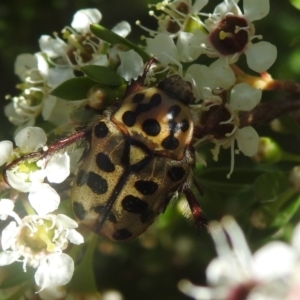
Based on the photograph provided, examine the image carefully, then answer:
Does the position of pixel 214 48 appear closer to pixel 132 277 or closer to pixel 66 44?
pixel 66 44

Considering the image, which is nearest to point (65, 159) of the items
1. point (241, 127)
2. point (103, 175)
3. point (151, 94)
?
point (103, 175)

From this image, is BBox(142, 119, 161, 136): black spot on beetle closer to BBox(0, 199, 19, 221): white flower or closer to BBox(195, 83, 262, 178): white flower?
BBox(195, 83, 262, 178): white flower

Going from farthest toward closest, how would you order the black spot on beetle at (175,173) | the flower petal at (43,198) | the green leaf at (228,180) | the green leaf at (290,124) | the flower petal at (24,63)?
the flower petal at (24,63)
the green leaf at (228,180)
the green leaf at (290,124)
the black spot on beetle at (175,173)
the flower petal at (43,198)

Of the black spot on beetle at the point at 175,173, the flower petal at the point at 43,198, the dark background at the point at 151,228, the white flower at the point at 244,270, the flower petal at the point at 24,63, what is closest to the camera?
the white flower at the point at 244,270

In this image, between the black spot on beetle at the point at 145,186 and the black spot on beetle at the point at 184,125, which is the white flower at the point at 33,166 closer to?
the black spot on beetle at the point at 145,186

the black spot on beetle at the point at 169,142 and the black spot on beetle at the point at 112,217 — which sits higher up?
the black spot on beetle at the point at 169,142

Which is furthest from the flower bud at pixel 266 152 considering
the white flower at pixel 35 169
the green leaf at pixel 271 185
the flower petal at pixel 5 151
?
the flower petal at pixel 5 151

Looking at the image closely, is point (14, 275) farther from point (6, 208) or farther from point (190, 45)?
point (190, 45)
